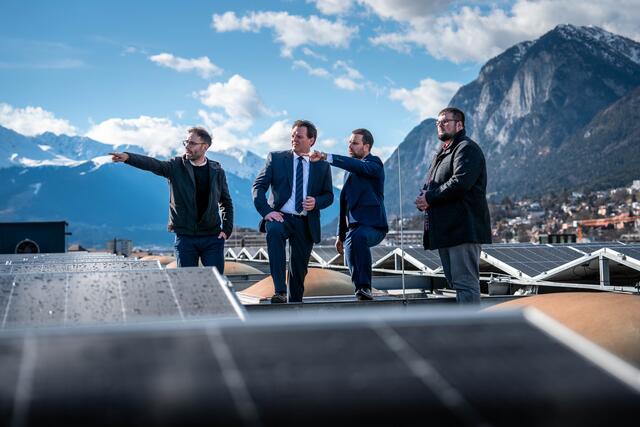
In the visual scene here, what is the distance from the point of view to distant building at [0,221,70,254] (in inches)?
1583

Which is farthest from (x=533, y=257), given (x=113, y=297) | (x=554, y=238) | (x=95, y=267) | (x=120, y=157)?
(x=554, y=238)

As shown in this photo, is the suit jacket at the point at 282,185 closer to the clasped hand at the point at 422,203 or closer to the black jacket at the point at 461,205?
the clasped hand at the point at 422,203

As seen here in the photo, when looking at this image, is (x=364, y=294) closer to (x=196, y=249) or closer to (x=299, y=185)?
(x=299, y=185)

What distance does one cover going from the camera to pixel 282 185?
8.07 meters

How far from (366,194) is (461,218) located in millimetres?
1547

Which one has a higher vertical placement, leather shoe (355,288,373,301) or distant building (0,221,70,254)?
distant building (0,221,70,254)

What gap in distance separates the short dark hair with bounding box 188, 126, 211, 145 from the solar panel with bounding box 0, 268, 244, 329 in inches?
128

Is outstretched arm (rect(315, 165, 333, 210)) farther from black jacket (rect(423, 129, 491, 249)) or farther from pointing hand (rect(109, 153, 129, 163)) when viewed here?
pointing hand (rect(109, 153, 129, 163))

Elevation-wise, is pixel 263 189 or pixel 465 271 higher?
pixel 263 189

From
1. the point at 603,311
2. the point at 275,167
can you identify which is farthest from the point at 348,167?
the point at 603,311

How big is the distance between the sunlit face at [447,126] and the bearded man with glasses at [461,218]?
0.10 meters

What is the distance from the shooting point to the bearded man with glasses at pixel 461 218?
6.67 metres

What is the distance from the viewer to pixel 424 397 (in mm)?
→ 1921

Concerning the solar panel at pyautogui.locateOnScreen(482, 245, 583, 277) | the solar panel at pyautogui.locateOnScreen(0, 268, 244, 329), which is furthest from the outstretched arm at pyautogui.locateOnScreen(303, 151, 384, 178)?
the solar panel at pyautogui.locateOnScreen(482, 245, 583, 277)
